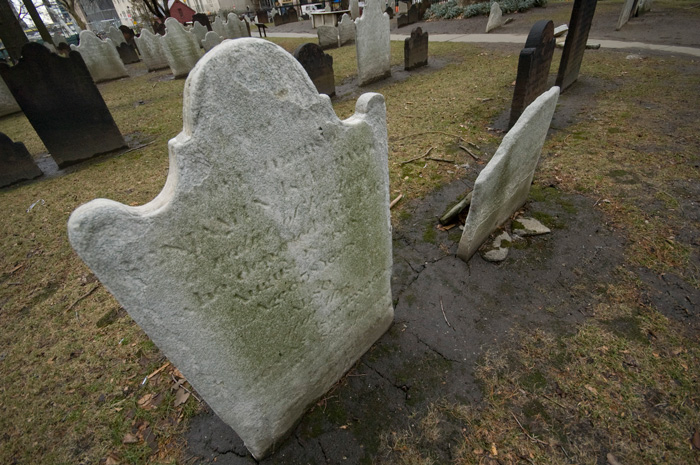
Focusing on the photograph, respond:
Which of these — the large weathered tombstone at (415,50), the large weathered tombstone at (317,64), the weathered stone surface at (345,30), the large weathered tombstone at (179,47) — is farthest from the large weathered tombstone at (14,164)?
the weathered stone surface at (345,30)

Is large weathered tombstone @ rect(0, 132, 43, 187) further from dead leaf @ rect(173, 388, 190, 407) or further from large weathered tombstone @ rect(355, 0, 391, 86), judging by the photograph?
large weathered tombstone @ rect(355, 0, 391, 86)

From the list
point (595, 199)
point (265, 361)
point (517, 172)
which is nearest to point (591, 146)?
point (595, 199)

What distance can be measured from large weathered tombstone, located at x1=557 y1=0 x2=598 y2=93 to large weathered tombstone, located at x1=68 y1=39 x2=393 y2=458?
6.31 meters

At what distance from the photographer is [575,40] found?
19.7ft

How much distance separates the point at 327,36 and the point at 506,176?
1312cm

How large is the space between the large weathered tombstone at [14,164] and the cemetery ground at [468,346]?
1.16m

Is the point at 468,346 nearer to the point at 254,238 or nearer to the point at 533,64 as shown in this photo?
the point at 254,238

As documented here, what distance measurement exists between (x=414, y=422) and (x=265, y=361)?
3.65ft

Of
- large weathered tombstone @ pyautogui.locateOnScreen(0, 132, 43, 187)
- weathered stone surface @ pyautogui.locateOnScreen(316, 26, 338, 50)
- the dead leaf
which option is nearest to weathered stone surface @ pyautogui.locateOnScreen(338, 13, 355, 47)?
weathered stone surface @ pyautogui.locateOnScreen(316, 26, 338, 50)

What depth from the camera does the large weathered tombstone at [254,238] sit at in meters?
1.09

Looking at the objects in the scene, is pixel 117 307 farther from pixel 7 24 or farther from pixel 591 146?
pixel 7 24

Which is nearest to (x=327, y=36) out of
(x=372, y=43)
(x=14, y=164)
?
(x=372, y=43)

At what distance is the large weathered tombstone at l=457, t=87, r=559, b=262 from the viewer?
2691 millimetres

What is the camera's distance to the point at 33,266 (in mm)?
3719
